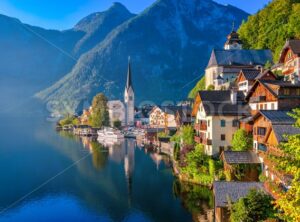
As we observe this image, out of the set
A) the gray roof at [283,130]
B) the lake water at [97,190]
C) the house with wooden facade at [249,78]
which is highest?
the house with wooden facade at [249,78]

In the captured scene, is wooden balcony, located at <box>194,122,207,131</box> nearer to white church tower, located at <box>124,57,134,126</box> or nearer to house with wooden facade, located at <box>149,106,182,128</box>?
house with wooden facade, located at <box>149,106,182,128</box>

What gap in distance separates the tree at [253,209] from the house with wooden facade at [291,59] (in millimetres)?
30953

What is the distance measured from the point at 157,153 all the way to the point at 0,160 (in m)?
35.2

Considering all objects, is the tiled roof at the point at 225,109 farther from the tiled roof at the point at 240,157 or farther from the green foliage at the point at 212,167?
the tiled roof at the point at 240,157

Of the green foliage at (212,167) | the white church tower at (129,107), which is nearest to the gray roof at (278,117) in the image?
the green foliage at (212,167)

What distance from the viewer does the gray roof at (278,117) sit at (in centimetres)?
3294

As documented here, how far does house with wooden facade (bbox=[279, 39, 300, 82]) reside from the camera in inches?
2069

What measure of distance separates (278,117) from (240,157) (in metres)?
7.03

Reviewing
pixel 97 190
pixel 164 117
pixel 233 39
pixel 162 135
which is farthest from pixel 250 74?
pixel 164 117

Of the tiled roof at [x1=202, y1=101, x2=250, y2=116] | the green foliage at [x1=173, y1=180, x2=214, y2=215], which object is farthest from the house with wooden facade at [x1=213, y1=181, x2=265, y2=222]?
the tiled roof at [x1=202, y1=101, x2=250, y2=116]

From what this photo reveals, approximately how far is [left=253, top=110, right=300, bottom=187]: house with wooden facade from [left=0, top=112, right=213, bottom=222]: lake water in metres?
7.85

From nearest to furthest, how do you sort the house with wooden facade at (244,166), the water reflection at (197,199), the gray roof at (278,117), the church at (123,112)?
the gray roof at (278,117)
the water reflection at (197,199)
the house with wooden facade at (244,166)
the church at (123,112)

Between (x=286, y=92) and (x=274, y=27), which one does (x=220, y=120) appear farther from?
(x=274, y=27)

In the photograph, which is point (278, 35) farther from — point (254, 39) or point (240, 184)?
point (240, 184)
